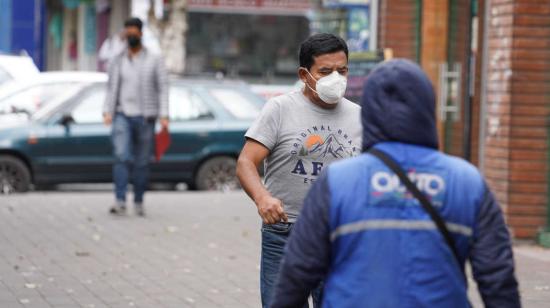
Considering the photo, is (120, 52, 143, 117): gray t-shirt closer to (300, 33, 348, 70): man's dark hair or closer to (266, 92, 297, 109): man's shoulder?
(266, 92, 297, 109): man's shoulder

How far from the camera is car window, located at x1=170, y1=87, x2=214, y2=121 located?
55.8ft

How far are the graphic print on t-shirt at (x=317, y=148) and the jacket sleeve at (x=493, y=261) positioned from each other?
1907 millimetres

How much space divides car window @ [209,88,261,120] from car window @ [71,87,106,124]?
57.9 inches

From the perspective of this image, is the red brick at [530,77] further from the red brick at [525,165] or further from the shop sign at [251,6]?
the shop sign at [251,6]

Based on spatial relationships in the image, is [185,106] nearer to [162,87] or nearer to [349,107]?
[162,87]

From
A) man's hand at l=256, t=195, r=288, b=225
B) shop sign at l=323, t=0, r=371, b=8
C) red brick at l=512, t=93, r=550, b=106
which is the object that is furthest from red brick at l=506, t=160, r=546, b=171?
man's hand at l=256, t=195, r=288, b=225

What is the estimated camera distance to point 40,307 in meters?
8.41

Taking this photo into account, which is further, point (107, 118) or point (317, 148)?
point (107, 118)

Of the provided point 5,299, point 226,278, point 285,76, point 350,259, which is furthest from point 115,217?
point 285,76

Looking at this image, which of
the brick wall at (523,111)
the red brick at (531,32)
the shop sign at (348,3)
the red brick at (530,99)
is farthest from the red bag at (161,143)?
the red brick at (531,32)

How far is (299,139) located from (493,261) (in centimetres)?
202

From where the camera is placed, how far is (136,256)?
10766 mm

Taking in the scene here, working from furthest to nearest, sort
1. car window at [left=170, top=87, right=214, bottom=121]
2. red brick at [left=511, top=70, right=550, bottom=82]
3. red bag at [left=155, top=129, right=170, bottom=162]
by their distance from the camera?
1. car window at [left=170, top=87, right=214, bottom=121]
2. red bag at [left=155, top=129, right=170, bottom=162]
3. red brick at [left=511, top=70, right=550, bottom=82]

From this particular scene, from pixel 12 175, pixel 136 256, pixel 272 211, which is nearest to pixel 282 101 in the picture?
pixel 272 211
